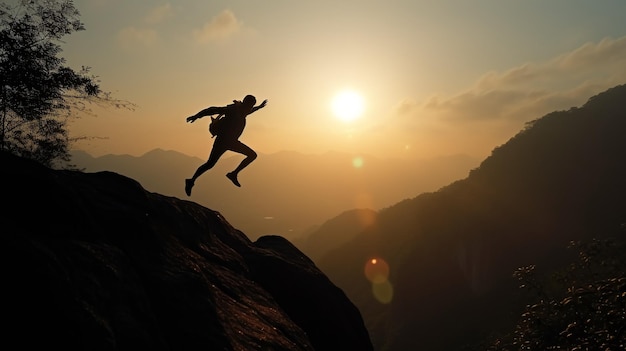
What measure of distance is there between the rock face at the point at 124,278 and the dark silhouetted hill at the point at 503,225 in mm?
68624

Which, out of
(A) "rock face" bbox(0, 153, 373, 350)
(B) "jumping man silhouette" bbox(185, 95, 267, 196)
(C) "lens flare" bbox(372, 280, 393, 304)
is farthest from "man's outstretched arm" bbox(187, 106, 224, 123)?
(C) "lens flare" bbox(372, 280, 393, 304)

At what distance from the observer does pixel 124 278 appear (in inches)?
209

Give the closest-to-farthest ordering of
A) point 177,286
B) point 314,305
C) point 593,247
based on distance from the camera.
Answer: point 177,286 < point 593,247 < point 314,305

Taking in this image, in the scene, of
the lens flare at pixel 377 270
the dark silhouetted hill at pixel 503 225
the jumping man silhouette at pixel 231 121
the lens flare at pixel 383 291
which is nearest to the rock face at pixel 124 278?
the jumping man silhouette at pixel 231 121

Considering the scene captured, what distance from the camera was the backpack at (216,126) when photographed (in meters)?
10.5

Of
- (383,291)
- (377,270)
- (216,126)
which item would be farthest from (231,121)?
(377,270)

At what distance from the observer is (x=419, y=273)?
98.6 metres

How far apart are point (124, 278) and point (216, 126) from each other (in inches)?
231

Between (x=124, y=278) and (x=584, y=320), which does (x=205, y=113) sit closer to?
(x=124, y=278)

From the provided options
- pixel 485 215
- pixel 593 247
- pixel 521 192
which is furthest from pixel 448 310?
pixel 593 247

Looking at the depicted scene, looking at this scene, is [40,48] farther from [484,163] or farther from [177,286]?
[484,163]

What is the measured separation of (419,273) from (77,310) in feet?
332

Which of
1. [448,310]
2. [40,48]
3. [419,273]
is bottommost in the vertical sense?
[448,310]

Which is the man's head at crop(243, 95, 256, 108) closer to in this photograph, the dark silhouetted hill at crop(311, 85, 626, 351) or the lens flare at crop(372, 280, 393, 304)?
the dark silhouetted hill at crop(311, 85, 626, 351)
